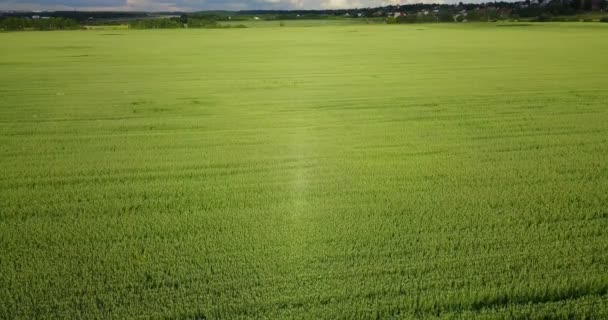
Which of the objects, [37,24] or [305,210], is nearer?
[305,210]

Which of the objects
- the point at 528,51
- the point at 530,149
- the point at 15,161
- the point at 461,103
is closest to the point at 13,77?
the point at 15,161

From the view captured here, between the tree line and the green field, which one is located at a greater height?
the tree line

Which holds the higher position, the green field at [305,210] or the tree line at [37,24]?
the tree line at [37,24]

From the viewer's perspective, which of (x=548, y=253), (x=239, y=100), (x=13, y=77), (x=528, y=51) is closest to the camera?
(x=548, y=253)

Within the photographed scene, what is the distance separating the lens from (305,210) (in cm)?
555

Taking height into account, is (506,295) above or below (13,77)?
below

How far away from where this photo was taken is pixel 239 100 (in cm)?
1355

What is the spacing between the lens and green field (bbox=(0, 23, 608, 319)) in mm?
3871

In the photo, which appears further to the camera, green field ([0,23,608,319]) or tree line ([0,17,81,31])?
tree line ([0,17,81,31])

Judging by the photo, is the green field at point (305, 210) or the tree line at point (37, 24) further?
the tree line at point (37, 24)

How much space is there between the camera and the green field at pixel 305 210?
3871 millimetres

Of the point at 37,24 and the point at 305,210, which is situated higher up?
the point at 37,24

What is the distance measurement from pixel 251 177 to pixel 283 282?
9.03ft

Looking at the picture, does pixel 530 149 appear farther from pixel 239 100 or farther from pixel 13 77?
pixel 13 77
